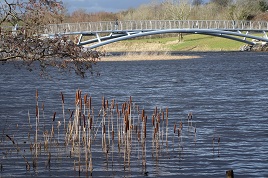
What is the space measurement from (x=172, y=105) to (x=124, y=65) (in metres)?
38.4

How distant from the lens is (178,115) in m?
25.2

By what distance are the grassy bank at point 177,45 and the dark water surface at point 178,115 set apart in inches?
1763

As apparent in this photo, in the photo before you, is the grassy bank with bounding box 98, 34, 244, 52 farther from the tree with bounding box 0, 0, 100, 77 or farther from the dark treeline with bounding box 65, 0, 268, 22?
the tree with bounding box 0, 0, 100, 77

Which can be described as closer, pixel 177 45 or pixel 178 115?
pixel 178 115

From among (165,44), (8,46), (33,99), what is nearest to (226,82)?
(33,99)

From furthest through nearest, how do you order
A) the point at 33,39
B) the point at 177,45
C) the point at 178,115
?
the point at 177,45 → the point at 178,115 → the point at 33,39

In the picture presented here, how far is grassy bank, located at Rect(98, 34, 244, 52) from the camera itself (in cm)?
9906

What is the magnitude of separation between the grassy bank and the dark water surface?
4477 cm

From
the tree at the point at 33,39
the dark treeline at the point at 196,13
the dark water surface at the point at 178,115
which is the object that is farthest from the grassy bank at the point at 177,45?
the tree at the point at 33,39

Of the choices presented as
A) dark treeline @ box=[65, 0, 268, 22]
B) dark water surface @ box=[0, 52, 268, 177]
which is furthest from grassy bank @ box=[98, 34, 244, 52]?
dark water surface @ box=[0, 52, 268, 177]

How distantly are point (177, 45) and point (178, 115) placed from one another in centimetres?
7932

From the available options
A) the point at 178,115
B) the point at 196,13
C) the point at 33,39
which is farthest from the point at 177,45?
the point at 33,39

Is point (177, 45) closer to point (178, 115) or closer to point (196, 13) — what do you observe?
point (196, 13)

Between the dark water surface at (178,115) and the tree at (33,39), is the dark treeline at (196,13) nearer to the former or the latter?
the dark water surface at (178,115)
